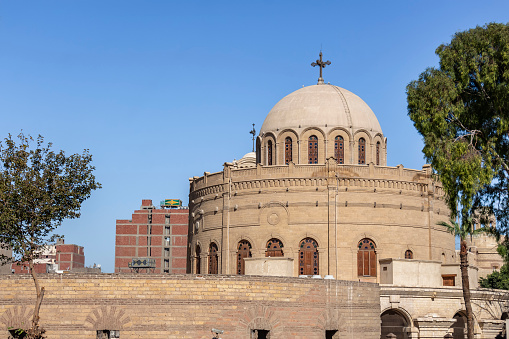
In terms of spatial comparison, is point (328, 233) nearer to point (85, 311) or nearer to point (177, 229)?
point (85, 311)

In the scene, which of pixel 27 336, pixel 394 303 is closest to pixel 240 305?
pixel 27 336

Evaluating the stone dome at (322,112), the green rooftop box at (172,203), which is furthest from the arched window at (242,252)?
the green rooftop box at (172,203)

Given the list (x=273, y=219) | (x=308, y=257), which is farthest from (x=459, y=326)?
(x=273, y=219)

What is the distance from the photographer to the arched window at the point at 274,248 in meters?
42.2

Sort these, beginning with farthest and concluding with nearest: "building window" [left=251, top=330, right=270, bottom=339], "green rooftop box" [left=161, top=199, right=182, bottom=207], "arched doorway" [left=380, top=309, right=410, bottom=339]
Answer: "green rooftop box" [left=161, top=199, right=182, bottom=207] → "arched doorway" [left=380, top=309, right=410, bottom=339] → "building window" [left=251, top=330, right=270, bottom=339]

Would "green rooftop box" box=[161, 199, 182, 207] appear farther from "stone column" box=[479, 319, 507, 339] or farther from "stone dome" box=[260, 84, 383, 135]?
"stone column" box=[479, 319, 507, 339]

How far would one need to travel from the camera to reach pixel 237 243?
43.3m

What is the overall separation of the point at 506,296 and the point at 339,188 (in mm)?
10718

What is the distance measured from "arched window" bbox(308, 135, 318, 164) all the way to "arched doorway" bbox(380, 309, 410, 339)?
13.5 metres

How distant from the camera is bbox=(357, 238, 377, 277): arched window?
136ft

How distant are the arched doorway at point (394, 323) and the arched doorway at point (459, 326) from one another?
284 centimetres

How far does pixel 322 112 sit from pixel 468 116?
47.6 ft

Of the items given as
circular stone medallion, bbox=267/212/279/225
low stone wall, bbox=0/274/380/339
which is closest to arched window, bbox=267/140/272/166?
circular stone medallion, bbox=267/212/279/225

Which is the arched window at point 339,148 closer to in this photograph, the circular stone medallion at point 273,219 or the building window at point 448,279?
the circular stone medallion at point 273,219
